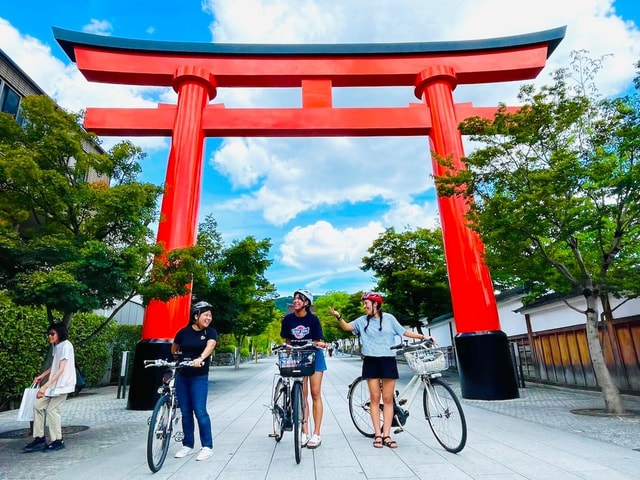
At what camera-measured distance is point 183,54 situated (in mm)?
11250

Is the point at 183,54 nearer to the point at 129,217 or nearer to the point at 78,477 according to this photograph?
the point at 129,217

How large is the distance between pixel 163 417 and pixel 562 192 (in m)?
7.09

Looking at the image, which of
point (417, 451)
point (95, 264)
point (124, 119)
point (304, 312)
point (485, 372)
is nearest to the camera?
point (417, 451)

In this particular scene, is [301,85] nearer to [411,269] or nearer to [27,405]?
[411,269]

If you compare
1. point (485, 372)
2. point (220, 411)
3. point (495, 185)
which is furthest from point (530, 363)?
point (220, 411)

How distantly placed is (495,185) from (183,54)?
9532 millimetres

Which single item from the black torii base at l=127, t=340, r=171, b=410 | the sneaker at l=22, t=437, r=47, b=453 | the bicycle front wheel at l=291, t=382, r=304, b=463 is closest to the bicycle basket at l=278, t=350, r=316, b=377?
the bicycle front wheel at l=291, t=382, r=304, b=463

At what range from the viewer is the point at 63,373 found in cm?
500

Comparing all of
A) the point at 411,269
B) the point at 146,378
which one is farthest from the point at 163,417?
the point at 411,269

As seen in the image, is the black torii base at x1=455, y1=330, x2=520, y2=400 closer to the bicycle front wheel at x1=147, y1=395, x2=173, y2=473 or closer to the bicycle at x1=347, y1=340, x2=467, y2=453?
the bicycle at x1=347, y1=340, x2=467, y2=453

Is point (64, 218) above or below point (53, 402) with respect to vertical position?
above

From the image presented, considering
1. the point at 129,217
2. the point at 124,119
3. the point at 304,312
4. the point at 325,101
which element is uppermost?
the point at 325,101

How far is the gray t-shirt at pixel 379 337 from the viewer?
14.3 ft

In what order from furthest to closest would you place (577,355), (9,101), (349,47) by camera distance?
(349,47)
(9,101)
(577,355)
